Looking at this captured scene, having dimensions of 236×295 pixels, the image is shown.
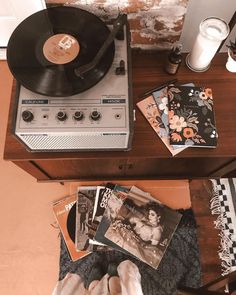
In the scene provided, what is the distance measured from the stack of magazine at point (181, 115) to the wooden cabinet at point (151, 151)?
0.9 inches

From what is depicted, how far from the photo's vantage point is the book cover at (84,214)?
4.56 feet

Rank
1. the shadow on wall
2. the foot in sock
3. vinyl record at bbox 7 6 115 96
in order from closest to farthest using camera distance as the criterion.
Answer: vinyl record at bbox 7 6 115 96
the shadow on wall
the foot in sock

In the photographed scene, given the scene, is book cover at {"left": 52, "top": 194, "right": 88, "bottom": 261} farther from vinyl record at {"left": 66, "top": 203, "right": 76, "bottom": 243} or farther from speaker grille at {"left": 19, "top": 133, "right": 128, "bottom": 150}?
speaker grille at {"left": 19, "top": 133, "right": 128, "bottom": 150}

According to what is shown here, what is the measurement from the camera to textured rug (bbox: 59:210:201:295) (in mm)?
1354

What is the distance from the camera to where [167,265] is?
54.4 inches

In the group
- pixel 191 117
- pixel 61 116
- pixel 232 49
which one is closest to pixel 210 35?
pixel 232 49

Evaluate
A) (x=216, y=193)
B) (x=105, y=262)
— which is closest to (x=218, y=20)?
(x=216, y=193)

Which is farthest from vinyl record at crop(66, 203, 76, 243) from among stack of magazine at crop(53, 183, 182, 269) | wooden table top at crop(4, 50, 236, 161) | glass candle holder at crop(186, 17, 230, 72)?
glass candle holder at crop(186, 17, 230, 72)

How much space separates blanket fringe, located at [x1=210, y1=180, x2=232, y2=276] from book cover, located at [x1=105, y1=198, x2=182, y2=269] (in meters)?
0.18

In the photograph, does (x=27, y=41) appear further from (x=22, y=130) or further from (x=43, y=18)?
(x=22, y=130)

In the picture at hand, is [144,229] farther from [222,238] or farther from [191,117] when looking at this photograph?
[191,117]

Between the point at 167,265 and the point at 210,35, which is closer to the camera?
Answer: the point at 210,35

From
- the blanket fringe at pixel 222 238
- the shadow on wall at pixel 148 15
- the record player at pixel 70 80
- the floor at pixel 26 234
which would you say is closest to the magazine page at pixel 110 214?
the floor at pixel 26 234

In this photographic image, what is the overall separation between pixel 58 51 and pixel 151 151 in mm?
414
